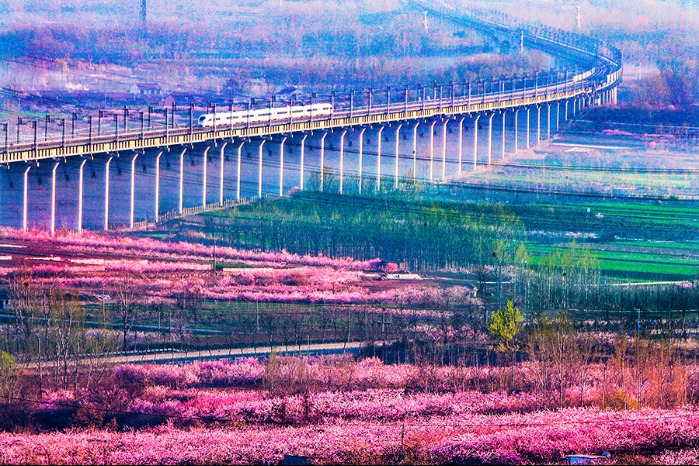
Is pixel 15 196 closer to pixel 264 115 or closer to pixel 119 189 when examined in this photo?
pixel 119 189

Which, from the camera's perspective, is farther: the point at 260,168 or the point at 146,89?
the point at 146,89

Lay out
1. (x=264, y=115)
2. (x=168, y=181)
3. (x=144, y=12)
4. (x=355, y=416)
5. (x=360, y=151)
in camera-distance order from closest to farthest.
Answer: (x=355, y=416)
(x=168, y=181)
(x=264, y=115)
(x=360, y=151)
(x=144, y=12)

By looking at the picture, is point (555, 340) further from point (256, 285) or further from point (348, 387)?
point (256, 285)

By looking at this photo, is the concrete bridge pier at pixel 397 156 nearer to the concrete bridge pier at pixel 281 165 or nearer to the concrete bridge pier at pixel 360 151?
the concrete bridge pier at pixel 360 151

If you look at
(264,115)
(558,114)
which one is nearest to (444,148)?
(264,115)

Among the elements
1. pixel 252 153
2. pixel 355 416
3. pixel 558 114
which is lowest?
pixel 355 416

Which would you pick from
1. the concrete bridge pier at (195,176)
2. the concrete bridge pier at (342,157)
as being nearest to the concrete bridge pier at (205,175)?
the concrete bridge pier at (195,176)

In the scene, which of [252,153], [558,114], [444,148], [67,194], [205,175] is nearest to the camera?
[67,194]
